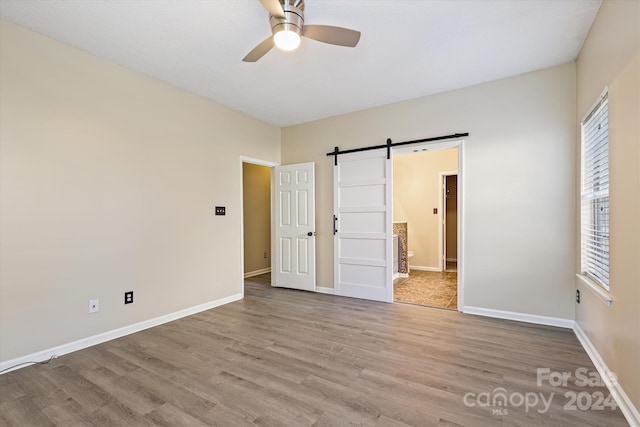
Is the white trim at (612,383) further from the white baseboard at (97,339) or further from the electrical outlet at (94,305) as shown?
the electrical outlet at (94,305)

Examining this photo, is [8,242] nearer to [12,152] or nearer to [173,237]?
[12,152]

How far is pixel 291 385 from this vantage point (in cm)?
211

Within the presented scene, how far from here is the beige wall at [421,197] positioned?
6.41 metres

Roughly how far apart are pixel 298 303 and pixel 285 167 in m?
2.22

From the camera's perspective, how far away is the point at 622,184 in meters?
1.85

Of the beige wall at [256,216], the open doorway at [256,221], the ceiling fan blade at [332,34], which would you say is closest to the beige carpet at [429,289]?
the open doorway at [256,221]

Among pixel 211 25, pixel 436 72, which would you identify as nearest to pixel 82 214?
pixel 211 25

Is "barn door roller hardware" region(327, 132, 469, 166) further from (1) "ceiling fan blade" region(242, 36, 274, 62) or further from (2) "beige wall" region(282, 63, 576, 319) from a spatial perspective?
(1) "ceiling fan blade" region(242, 36, 274, 62)

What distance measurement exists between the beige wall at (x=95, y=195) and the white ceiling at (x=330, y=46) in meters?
0.32

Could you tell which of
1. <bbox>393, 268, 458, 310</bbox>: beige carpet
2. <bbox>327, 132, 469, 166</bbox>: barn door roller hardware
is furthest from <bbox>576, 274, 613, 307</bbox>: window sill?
<bbox>327, 132, 469, 166</bbox>: barn door roller hardware

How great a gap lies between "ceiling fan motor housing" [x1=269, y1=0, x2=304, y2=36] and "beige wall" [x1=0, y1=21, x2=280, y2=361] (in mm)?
2017

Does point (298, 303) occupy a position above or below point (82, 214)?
below

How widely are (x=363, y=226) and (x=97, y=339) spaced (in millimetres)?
3344

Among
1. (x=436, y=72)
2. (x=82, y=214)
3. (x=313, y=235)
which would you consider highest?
(x=436, y=72)
